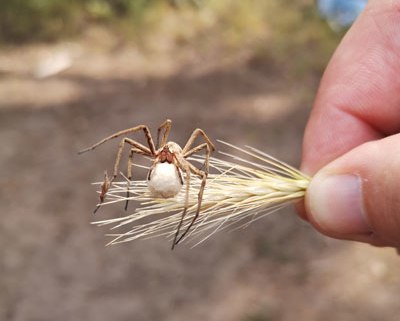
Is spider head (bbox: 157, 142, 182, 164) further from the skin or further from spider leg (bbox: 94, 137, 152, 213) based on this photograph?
the skin

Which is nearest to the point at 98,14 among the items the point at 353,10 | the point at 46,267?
the point at 353,10

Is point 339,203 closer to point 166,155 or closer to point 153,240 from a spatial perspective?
point 166,155

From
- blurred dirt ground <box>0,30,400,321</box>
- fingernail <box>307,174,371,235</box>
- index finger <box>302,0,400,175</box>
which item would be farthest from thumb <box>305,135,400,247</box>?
blurred dirt ground <box>0,30,400,321</box>

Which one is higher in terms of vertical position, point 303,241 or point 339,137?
point 339,137

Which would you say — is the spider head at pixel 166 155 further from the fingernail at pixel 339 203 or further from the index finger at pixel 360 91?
the index finger at pixel 360 91

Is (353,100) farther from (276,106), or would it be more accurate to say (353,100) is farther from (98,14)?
(98,14)

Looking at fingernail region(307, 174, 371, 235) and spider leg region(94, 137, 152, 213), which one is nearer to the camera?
spider leg region(94, 137, 152, 213)

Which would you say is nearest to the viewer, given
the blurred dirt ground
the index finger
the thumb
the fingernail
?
the thumb

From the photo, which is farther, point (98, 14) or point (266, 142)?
point (98, 14)

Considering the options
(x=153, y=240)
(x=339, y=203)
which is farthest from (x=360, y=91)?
(x=153, y=240)

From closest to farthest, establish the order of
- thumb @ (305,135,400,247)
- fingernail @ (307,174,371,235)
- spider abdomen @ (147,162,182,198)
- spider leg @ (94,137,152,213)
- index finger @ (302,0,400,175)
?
spider abdomen @ (147,162,182,198) < spider leg @ (94,137,152,213) < thumb @ (305,135,400,247) < fingernail @ (307,174,371,235) < index finger @ (302,0,400,175)
